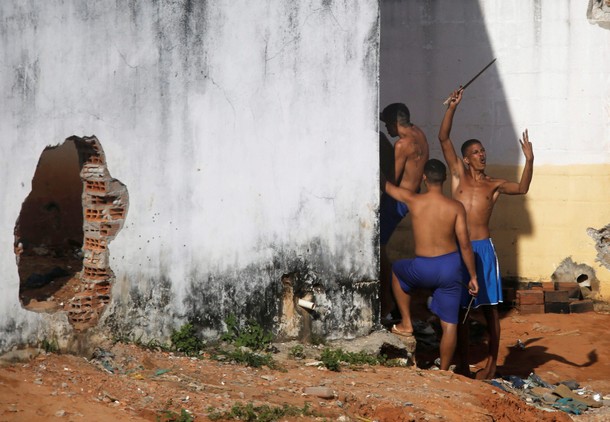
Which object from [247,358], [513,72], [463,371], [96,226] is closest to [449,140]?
[463,371]

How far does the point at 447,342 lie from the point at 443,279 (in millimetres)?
561

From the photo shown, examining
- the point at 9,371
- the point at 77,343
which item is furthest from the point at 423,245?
the point at 9,371

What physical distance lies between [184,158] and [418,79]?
Answer: 4280 mm

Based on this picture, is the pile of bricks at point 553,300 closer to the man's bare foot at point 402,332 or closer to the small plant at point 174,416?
the man's bare foot at point 402,332

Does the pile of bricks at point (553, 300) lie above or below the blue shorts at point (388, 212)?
below

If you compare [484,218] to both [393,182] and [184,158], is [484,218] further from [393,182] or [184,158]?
[184,158]

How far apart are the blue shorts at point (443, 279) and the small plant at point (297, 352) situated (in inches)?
46.7

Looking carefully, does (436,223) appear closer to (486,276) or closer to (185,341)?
(486,276)

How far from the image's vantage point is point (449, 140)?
977 cm

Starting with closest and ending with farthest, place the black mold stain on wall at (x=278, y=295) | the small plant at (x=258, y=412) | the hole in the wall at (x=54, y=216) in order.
→ the small plant at (x=258, y=412), the black mold stain on wall at (x=278, y=295), the hole in the wall at (x=54, y=216)

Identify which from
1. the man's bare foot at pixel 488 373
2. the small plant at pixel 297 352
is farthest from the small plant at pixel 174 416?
the man's bare foot at pixel 488 373

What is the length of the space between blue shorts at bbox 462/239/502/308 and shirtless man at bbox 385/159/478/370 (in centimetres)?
28

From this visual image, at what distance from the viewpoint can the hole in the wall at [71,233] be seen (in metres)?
8.38

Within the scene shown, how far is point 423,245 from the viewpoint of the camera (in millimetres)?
9039
